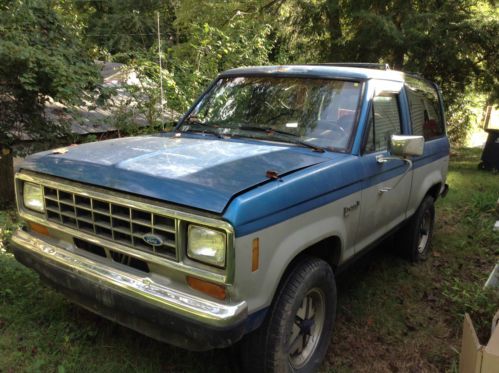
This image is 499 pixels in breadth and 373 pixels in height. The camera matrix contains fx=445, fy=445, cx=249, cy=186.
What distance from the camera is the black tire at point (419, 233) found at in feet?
15.3

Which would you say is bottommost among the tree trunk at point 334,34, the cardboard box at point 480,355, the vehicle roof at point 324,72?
the cardboard box at point 480,355

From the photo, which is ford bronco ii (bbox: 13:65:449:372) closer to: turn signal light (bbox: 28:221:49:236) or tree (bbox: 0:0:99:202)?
turn signal light (bbox: 28:221:49:236)

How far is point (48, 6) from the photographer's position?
5922 mm

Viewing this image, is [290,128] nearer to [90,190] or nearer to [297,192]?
[297,192]

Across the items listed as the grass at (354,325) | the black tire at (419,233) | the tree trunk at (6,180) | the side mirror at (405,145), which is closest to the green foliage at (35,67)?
the tree trunk at (6,180)

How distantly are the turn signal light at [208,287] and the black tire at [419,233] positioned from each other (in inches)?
116

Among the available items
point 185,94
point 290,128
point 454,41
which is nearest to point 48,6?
point 185,94

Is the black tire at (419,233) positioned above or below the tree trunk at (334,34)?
below

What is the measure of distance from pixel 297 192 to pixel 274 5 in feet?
39.8

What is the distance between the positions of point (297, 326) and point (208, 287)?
0.91m

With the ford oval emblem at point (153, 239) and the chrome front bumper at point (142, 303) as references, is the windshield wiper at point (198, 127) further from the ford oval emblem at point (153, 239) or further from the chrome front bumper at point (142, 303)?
the chrome front bumper at point (142, 303)

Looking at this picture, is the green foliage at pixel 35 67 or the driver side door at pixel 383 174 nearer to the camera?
the driver side door at pixel 383 174

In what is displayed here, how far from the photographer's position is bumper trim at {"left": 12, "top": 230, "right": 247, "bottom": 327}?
7.07 feet

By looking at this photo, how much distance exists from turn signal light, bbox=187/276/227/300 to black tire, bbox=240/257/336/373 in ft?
1.45
